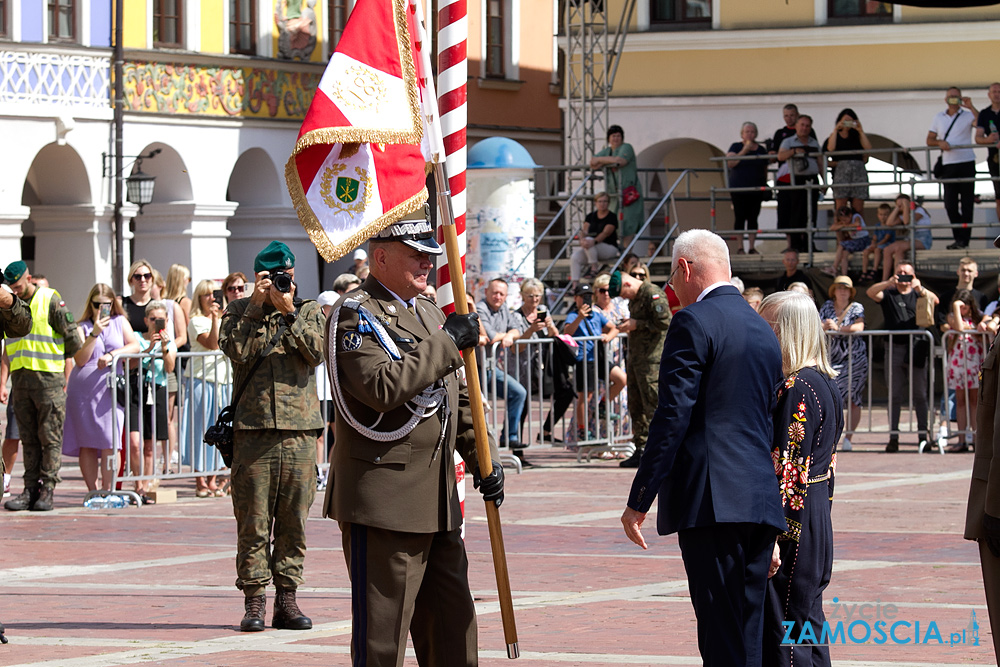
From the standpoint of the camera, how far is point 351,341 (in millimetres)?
5980

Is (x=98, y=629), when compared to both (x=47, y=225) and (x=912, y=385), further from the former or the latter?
(x=47, y=225)

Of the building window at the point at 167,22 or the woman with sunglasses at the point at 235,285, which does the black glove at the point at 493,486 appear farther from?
the building window at the point at 167,22

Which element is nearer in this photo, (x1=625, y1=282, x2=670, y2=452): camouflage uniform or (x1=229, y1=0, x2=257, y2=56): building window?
(x1=625, y1=282, x2=670, y2=452): camouflage uniform

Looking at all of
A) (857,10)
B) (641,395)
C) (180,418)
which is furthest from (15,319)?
(857,10)

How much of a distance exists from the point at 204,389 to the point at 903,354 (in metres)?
7.25

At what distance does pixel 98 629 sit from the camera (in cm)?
828

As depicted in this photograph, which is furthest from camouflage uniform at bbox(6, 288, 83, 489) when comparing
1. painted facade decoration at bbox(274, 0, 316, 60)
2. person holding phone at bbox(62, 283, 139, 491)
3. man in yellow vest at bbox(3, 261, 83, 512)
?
painted facade decoration at bbox(274, 0, 316, 60)

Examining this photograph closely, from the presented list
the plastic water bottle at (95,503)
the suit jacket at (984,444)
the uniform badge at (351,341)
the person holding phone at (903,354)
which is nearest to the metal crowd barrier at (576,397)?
the person holding phone at (903,354)

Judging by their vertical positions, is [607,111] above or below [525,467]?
above

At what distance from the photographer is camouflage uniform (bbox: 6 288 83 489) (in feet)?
42.2

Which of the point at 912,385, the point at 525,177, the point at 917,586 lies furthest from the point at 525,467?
the point at 917,586

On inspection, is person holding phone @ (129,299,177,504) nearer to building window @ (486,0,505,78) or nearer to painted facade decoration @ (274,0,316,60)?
painted facade decoration @ (274,0,316,60)

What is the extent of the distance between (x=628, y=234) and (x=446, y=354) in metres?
18.1

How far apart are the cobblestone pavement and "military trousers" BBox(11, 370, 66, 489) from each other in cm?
36
